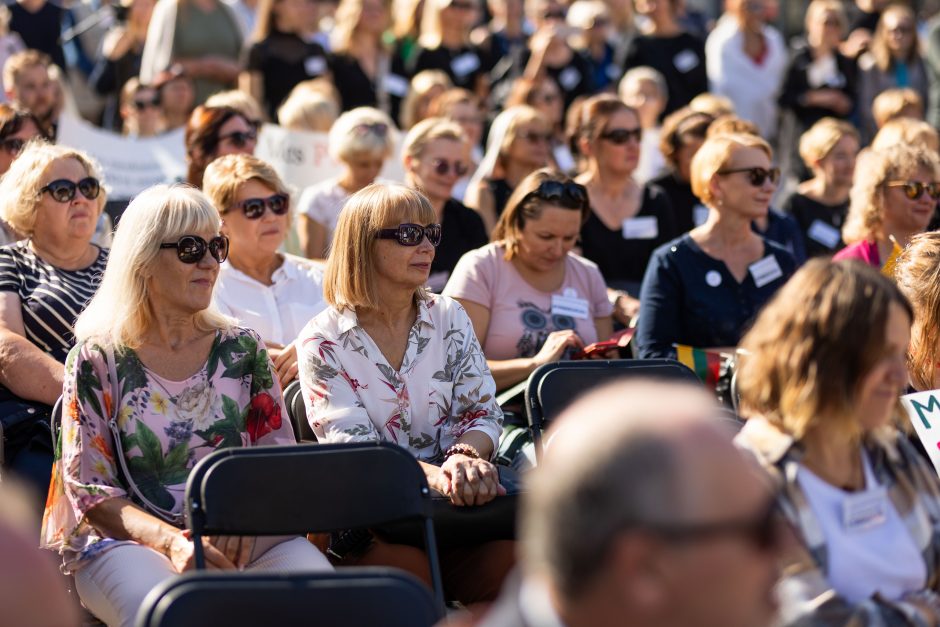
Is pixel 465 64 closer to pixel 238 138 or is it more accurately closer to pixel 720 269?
pixel 238 138

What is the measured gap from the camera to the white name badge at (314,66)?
32.4 feet

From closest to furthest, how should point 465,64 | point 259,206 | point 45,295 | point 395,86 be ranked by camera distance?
point 45,295 < point 259,206 < point 395,86 < point 465,64

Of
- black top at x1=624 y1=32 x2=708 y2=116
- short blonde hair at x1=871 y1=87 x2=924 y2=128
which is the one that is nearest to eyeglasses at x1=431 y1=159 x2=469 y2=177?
short blonde hair at x1=871 y1=87 x2=924 y2=128

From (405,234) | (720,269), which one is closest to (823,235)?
(720,269)

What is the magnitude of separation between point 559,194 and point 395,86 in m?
4.95

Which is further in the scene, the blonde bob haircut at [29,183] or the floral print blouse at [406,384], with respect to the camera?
the blonde bob haircut at [29,183]

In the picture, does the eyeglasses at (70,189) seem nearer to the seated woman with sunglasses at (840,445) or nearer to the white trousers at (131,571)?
the white trousers at (131,571)

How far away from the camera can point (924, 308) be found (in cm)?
437

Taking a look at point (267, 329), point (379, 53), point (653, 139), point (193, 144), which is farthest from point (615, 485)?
point (379, 53)

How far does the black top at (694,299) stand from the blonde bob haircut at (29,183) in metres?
2.48

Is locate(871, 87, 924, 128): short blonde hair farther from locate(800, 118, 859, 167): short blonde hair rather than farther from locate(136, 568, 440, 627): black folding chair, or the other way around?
locate(136, 568, 440, 627): black folding chair

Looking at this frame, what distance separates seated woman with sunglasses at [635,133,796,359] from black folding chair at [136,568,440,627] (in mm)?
2987

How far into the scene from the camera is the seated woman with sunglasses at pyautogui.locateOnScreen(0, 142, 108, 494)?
4.68 metres

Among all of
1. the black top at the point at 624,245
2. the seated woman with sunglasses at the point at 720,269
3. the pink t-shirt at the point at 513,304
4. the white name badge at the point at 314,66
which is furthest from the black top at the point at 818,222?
the white name badge at the point at 314,66
